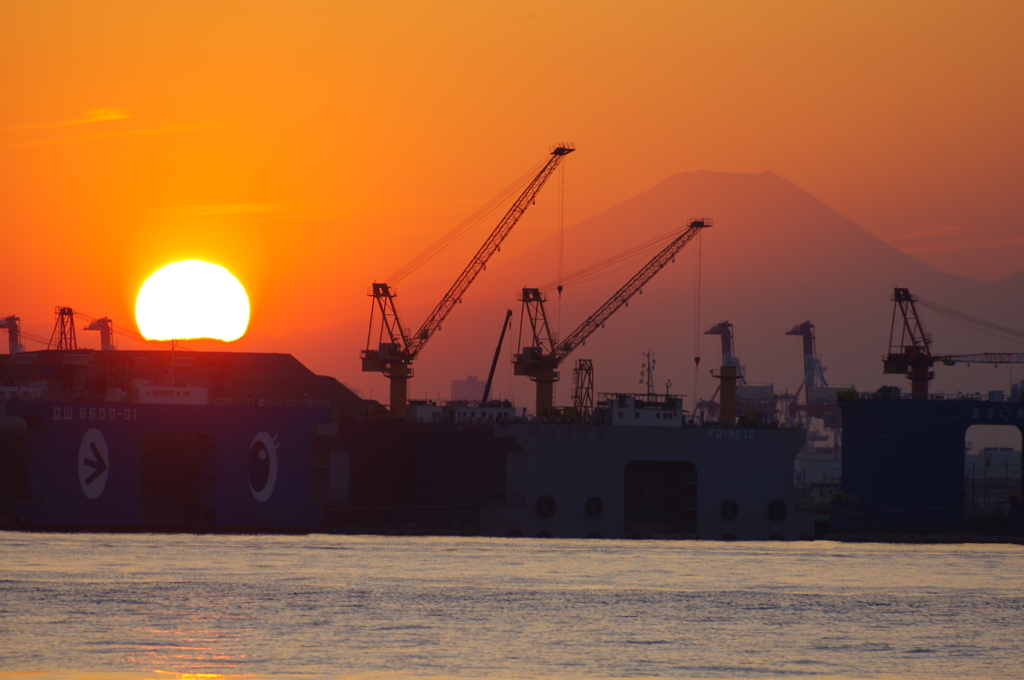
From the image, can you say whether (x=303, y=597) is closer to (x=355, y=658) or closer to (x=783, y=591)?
(x=355, y=658)

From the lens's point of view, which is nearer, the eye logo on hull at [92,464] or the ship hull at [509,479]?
the eye logo on hull at [92,464]

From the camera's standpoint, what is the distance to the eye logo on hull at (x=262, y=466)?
342 ft

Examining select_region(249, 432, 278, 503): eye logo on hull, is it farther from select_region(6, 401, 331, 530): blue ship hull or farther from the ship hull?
the ship hull

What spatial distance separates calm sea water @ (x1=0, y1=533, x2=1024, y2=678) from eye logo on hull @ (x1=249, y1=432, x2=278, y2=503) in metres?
5.29

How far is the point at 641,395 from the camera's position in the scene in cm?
12425

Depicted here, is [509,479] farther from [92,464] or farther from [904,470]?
[92,464]

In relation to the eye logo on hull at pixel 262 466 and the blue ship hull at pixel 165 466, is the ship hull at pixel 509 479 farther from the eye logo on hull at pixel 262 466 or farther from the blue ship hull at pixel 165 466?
the eye logo on hull at pixel 262 466

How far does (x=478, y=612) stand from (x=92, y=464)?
47.1 metres

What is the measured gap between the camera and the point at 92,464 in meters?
101

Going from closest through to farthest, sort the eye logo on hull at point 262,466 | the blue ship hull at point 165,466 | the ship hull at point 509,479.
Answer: the blue ship hull at point 165,466, the eye logo on hull at point 262,466, the ship hull at point 509,479

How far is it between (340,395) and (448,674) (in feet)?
412

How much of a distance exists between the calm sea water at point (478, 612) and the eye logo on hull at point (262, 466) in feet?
17.3

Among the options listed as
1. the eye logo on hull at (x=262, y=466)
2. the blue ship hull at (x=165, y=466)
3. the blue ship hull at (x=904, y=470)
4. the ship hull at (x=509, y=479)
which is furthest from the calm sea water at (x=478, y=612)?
the blue ship hull at (x=904, y=470)

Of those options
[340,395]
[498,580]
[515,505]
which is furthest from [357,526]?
[340,395]
